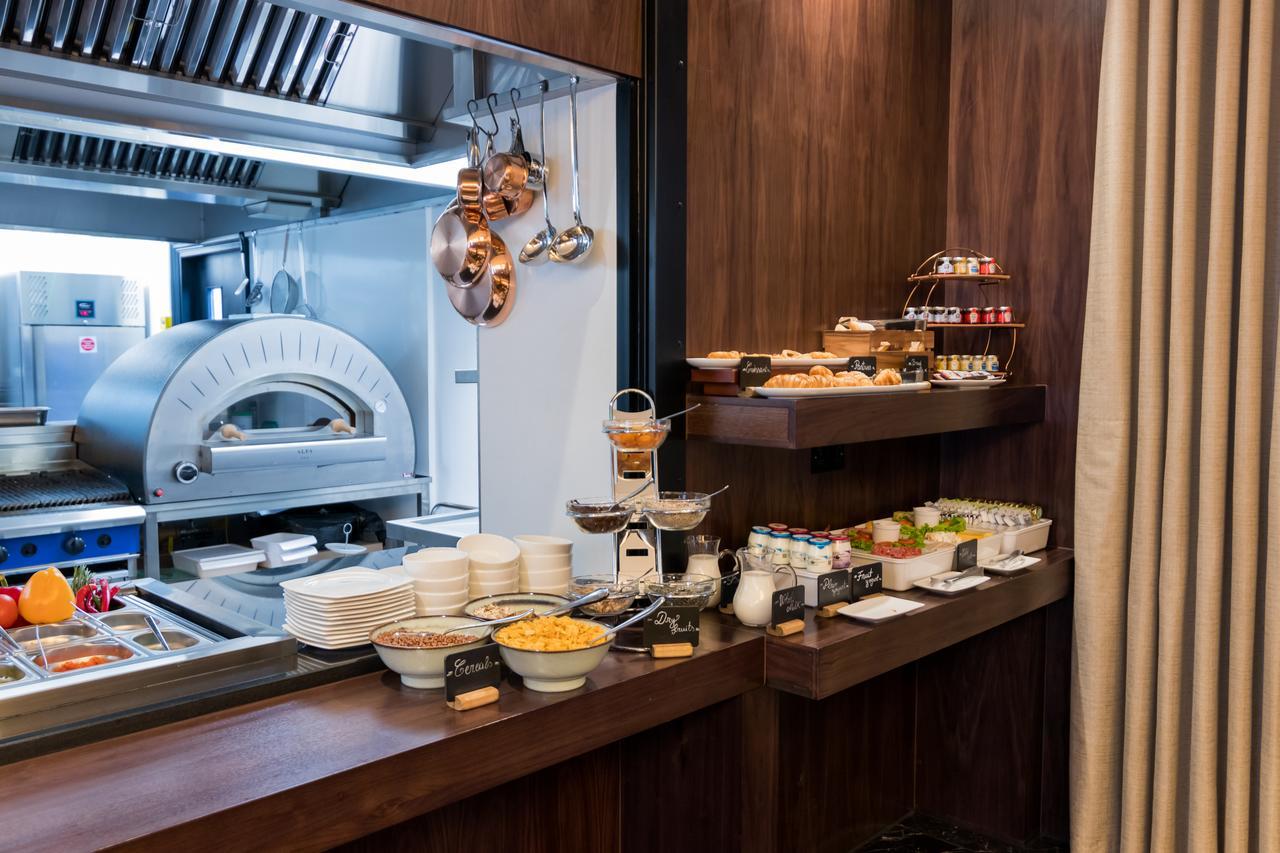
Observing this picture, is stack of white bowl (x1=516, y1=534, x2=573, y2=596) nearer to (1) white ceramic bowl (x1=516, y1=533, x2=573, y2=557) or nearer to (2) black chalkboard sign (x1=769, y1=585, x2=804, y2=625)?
(1) white ceramic bowl (x1=516, y1=533, x2=573, y2=557)

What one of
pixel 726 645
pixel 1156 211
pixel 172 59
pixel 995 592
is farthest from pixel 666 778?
pixel 172 59

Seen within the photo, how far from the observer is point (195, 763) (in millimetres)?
1377

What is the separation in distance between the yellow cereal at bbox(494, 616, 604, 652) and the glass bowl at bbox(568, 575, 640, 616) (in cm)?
17

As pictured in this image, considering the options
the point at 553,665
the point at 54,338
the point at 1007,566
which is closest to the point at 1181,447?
the point at 1007,566

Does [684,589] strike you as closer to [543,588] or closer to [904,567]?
[543,588]

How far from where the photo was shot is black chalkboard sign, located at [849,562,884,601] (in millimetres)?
2182

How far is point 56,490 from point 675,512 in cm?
221

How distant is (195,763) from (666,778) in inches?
40.6

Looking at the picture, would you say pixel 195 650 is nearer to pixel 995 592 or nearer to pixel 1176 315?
pixel 995 592

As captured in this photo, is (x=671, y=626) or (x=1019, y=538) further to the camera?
(x=1019, y=538)

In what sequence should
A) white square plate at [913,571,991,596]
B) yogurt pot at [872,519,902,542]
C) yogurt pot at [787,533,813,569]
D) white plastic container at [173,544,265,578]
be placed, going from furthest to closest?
1. white plastic container at [173,544,265,578]
2. yogurt pot at [872,519,902,542]
3. white square plate at [913,571,991,596]
4. yogurt pot at [787,533,813,569]

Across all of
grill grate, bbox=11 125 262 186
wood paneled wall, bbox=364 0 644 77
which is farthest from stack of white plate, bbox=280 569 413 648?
grill grate, bbox=11 125 262 186

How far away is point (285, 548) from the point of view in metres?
3.33

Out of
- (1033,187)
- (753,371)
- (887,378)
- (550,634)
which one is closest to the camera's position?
(550,634)
